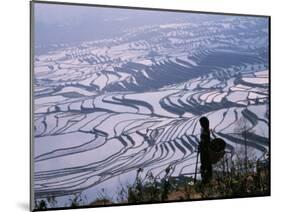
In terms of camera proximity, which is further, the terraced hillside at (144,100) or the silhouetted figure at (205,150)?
the silhouetted figure at (205,150)

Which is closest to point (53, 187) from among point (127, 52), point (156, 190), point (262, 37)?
point (156, 190)

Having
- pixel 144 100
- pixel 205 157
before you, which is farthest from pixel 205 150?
pixel 144 100

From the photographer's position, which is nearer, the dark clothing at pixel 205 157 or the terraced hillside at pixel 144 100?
the terraced hillside at pixel 144 100

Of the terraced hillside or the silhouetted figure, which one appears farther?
the silhouetted figure

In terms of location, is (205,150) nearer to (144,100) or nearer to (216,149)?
(216,149)

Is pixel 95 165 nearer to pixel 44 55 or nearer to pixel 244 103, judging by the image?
pixel 44 55
